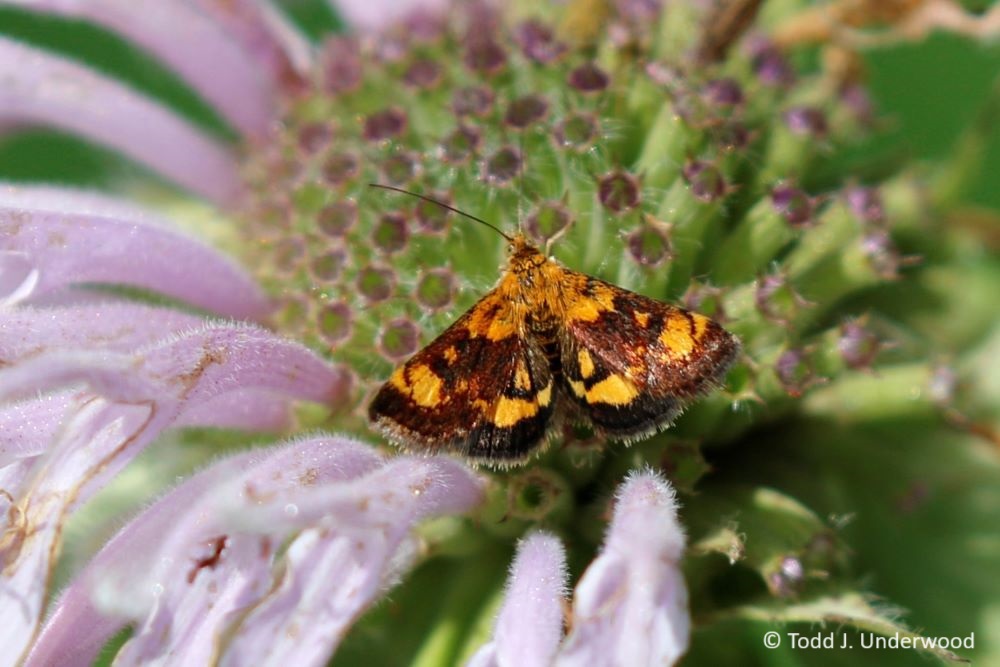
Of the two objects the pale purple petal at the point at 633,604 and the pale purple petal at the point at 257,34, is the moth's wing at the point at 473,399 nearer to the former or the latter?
the pale purple petal at the point at 633,604

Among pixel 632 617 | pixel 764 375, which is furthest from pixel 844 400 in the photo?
pixel 632 617

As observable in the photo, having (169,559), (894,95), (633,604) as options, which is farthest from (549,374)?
(894,95)

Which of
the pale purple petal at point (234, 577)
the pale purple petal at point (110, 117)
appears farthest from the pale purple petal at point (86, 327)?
the pale purple petal at point (110, 117)

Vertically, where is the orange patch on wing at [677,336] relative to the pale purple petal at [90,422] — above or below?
above

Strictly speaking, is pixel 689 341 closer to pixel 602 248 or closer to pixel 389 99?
pixel 602 248

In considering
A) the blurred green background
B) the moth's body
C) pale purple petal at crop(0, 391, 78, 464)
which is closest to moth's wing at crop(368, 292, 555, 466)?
the moth's body

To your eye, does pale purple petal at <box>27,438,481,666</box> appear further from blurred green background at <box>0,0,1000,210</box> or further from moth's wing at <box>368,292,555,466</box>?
blurred green background at <box>0,0,1000,210</box>

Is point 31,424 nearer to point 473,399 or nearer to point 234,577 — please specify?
point 234,577
